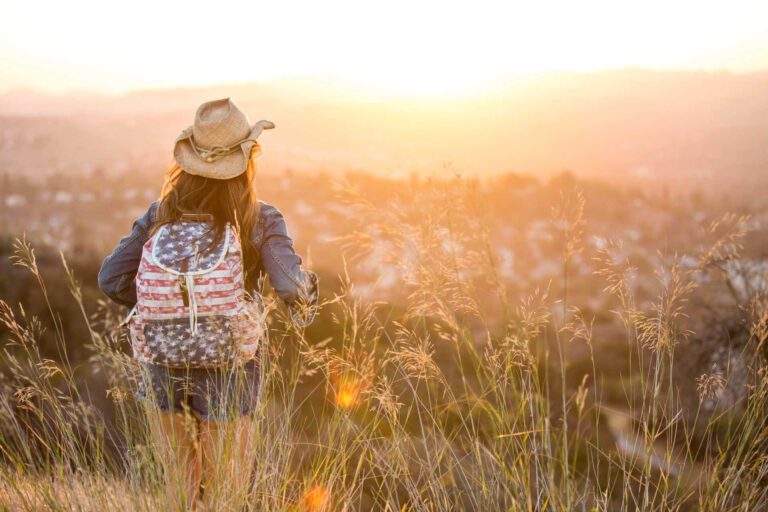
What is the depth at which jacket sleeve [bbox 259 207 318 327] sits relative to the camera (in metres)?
1.84

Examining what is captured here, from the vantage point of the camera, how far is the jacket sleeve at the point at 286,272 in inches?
72.3

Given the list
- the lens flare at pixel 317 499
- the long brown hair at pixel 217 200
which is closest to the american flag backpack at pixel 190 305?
the long brown hair at pixel 217 200

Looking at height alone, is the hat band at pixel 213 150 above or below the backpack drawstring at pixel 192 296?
above

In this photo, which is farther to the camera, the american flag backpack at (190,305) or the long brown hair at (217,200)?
the long brown hair at (217,200)

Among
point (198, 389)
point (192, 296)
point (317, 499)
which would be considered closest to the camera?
point (192, 296)

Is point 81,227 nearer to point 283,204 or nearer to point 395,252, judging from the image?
point 283,204

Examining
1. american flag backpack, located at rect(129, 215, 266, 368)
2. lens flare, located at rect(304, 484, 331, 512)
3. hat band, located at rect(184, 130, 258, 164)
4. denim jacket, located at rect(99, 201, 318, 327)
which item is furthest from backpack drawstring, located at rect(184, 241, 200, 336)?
lens flare, located at rect(304, 484, 331, 512)

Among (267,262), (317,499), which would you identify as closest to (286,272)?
(267,262)

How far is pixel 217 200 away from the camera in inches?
76.1

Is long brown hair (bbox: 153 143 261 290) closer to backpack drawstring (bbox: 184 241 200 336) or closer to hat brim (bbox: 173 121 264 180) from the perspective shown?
hat brim (bbox: 173 121 264 180)

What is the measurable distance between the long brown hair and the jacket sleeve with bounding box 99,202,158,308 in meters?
0.11

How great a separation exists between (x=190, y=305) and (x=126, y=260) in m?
0.42

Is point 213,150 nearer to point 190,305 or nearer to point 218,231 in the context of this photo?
point 218,231

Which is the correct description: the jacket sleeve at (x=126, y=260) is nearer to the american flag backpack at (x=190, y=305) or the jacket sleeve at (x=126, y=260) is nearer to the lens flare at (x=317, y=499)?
the american flag backpack at (x=190, y=305)
